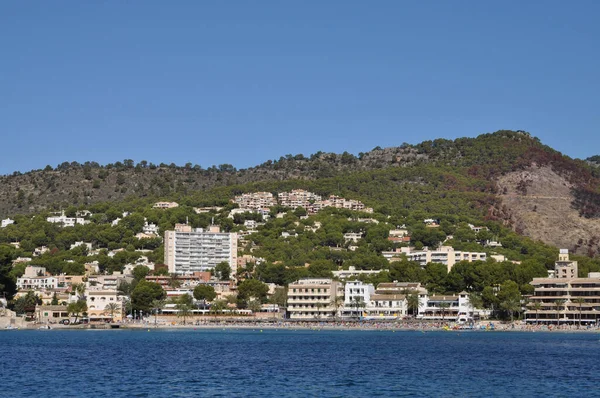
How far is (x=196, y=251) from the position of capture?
19775cm

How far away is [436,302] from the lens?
146375mm

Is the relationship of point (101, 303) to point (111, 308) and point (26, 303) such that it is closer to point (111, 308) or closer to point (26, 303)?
point (111, 308)

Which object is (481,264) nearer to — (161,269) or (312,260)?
(312,260)

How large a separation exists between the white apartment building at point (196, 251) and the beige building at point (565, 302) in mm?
70557

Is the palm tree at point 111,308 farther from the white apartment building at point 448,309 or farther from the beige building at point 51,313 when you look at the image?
the white apartment building at point 448,309

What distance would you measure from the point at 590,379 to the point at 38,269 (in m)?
136

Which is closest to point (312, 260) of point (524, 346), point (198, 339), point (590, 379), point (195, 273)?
point (195, 273)

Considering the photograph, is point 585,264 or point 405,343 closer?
point 405,343

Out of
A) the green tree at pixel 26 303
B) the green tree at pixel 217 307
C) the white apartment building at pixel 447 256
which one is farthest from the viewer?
the white apartment building at pixel 447 256

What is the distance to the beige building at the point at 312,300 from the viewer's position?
149 metres

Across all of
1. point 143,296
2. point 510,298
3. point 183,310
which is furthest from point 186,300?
point 510,298

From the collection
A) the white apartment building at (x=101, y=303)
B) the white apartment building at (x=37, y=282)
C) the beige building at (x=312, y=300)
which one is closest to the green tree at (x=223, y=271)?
the white apartment building at (x=37, y=282)

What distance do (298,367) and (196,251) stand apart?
428 feet

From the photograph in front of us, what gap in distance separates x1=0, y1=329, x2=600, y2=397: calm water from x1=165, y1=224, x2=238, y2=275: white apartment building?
87.3m
